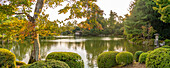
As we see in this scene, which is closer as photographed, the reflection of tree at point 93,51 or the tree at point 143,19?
the reflection of tree at point 93,51

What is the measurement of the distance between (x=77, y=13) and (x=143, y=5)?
25723mm

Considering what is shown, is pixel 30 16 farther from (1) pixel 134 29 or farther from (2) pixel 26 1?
(1) pixel 134 29

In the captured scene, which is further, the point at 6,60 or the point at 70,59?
the point at 6,60

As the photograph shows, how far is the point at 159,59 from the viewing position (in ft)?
17.0

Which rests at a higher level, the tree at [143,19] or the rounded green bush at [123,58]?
the tree at [143,19]

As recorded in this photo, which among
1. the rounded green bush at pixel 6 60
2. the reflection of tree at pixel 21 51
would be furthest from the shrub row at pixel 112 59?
the reflection of tree at pixel 21 51

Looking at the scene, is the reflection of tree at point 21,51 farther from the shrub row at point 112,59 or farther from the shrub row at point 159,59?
the shrub row at point 159,59

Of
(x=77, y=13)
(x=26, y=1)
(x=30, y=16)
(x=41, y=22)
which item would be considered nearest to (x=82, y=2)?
(x=77, y=13)

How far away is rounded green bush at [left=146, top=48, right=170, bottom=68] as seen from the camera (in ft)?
16.6

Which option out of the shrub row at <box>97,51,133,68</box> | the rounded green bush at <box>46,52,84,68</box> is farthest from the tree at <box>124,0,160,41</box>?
the rounded green bush at <box>46,52,84,68</box>

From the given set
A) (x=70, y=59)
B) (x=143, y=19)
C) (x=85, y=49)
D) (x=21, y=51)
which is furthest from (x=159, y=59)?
(x=143, y=19)

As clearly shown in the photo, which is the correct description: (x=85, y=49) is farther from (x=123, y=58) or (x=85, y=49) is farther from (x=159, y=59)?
(x=159, y=59)

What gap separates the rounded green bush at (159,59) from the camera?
506cm

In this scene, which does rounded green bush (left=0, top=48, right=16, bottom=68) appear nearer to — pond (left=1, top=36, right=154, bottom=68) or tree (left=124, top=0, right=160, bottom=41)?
pond (left=1, top=36, right=154, bottom=68)
